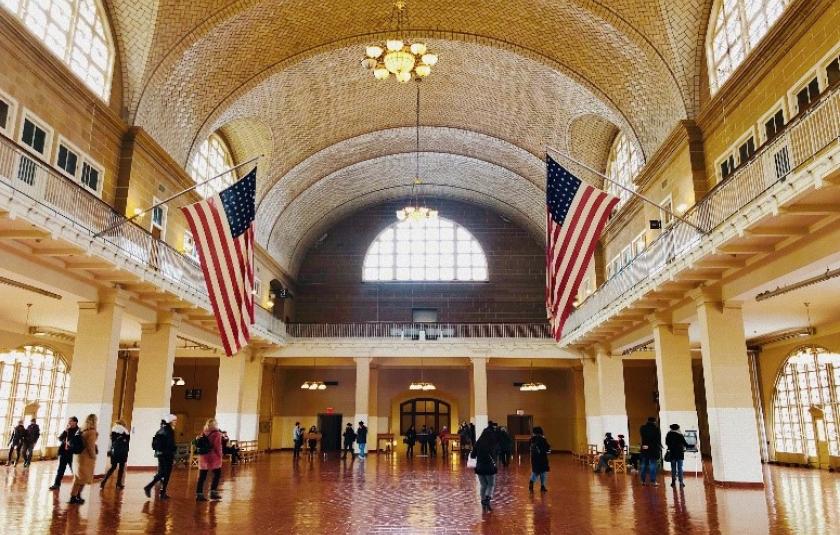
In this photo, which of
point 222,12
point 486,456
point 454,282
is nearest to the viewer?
point 486,456

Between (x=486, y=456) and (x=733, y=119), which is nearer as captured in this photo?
(x=486, y=456)

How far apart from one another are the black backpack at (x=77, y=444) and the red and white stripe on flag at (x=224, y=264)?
2.64 meters

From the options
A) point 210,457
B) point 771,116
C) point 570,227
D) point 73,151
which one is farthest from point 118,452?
point 771,116

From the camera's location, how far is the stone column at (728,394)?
12984 millimetres

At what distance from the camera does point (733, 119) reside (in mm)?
13648

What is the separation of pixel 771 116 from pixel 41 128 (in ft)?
46.7

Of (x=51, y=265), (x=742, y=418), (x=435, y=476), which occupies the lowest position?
(x=435, y=476)

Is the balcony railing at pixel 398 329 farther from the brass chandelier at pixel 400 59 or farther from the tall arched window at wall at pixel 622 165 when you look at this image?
the brass chandelier at pixel 400 59

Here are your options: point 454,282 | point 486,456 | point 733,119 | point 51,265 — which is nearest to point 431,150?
point 454,282

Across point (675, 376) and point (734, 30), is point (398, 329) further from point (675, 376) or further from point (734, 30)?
point (734, 30)

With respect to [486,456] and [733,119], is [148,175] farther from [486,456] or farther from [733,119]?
[733,119]

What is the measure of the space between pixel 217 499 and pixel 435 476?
6453mm

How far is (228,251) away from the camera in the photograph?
37.0 feet

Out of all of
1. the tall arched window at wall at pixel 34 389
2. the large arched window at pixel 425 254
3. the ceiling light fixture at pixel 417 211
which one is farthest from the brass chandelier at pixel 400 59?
the large arched window at pixel 425 254
